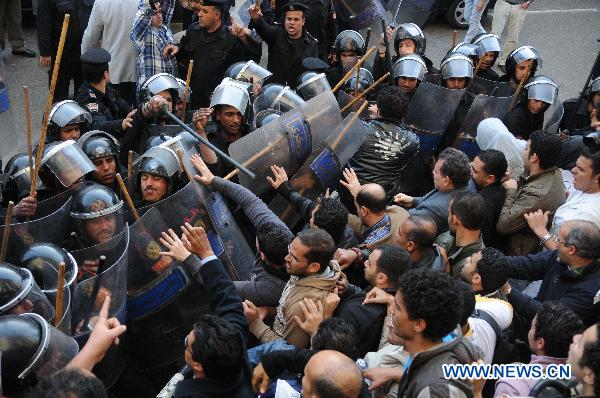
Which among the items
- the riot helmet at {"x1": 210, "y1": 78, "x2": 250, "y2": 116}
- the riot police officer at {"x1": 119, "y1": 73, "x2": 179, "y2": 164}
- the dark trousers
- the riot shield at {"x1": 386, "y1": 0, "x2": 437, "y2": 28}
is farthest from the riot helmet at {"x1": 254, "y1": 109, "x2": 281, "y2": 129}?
the riot shield at {"x1": 386, "y1": 0, "x2": 437, "y2": 28}

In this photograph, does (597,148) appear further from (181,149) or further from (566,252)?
(181,149)

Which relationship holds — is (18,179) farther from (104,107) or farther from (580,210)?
(580,210)

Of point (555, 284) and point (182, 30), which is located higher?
point (555, 284)

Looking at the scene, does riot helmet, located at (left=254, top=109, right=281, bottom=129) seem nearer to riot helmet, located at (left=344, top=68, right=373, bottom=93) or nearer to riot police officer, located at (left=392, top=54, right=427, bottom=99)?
riot helmet, located at (left=344, top=68, right=373, bottom=93)

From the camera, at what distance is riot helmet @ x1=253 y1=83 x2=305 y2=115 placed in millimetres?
5684

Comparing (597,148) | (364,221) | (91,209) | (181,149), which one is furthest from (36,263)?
(597,148)

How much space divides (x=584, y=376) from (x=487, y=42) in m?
5.15

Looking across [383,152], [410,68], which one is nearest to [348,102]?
[410,68]

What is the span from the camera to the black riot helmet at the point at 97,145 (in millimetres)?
4852

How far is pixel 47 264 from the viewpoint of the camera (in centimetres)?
378

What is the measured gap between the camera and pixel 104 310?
3389 millimetres

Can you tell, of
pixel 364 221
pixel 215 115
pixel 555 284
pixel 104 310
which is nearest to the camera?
pixel 104 310

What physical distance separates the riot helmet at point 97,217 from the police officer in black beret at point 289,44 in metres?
3.25

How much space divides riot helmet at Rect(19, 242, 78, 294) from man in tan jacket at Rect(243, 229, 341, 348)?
901 mm
